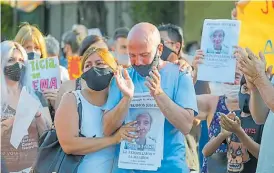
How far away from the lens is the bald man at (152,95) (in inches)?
163

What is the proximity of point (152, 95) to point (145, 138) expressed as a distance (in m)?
0.33

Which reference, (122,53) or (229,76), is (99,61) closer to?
(229,76)

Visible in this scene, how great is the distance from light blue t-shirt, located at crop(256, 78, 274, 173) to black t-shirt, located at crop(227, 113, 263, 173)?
57cm

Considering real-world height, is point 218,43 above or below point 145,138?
above

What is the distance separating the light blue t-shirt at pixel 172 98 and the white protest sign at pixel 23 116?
35.4 inches

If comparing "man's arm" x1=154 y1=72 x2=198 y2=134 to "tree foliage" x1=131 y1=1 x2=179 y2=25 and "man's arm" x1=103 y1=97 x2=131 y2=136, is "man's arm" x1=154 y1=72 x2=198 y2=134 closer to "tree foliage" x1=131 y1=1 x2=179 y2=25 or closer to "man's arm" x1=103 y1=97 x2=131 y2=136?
"man's arm" x1=103 y1=97 x2=131 y2=136

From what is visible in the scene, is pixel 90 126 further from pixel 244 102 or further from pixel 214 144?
pixel 244 102

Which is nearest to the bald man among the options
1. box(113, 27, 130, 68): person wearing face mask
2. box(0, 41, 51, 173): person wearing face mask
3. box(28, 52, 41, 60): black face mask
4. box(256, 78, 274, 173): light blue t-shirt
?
box(256, 78, 274, 173): light blue t-shirt

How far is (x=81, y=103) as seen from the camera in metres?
4.46

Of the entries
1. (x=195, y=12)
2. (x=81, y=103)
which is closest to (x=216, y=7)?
(x=195, y=12)

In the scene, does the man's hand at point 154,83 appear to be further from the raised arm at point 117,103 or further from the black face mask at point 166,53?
the black face mask at point 166,53

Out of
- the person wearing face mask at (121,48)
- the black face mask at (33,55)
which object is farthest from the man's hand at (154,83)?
the person wearing face mask at (121,48)

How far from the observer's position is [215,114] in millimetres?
5172

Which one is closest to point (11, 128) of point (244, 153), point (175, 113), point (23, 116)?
point (23, 116)
